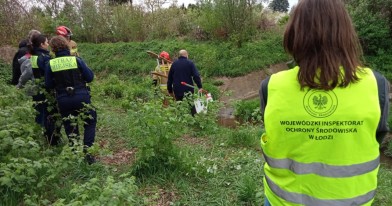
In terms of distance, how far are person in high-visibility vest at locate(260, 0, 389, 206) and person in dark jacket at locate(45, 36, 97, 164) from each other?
333 cm

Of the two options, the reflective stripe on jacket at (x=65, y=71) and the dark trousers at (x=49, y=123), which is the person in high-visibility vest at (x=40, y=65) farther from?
the reflective stripe on jacket at (x=65, y=71)

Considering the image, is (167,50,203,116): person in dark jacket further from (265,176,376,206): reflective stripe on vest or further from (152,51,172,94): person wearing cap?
(265,176,376,206): reflective stripe on vest

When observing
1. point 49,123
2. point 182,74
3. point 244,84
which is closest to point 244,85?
point 244,84

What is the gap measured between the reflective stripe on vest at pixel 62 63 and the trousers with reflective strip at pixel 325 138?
3.50m

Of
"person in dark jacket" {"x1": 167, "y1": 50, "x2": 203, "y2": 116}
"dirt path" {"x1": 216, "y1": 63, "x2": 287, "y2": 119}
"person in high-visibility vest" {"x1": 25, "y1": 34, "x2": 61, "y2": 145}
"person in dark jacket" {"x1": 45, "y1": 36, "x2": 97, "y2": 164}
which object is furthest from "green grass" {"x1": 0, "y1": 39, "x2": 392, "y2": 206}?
"dirt path" {"x1": 216, "y1": 63, "x2": 287, "y2": 119}

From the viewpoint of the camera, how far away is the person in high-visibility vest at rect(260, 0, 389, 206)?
4.97ft

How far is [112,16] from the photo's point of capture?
1919cm

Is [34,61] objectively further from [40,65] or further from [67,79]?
[67,79]

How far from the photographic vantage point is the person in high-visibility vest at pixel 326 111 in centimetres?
152

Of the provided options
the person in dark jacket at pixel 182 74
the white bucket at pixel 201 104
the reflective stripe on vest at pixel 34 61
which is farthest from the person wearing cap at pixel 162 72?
the reflective stripe on vest at pixel 34 61

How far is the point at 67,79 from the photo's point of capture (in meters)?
4.57

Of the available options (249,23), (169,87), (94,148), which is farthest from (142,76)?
(94,148)

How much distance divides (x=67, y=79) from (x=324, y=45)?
373 centimetres

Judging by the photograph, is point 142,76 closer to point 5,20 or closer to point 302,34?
point 5,20
